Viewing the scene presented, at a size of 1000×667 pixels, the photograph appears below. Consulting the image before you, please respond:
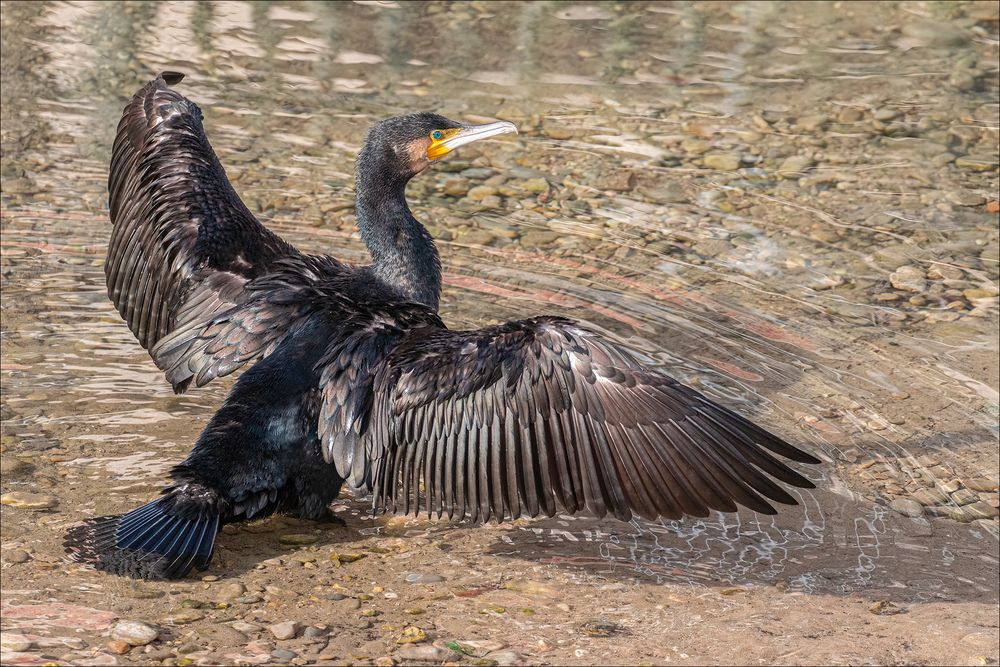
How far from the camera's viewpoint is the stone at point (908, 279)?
302 inches

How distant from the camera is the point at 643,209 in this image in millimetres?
8375

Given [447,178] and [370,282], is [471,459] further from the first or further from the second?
[447,178]

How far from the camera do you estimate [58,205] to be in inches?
313

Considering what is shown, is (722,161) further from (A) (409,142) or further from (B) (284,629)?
(B) (284,629)

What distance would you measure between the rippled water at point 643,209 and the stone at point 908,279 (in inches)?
0.9

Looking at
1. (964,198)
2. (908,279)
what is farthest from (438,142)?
(964,198)

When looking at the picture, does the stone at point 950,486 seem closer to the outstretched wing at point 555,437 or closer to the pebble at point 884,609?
the pebble at point 884,609

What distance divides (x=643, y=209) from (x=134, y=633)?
473cm

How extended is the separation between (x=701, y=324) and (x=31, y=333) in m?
3.50

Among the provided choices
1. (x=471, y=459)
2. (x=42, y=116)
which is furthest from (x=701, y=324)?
(x=42, y=116)

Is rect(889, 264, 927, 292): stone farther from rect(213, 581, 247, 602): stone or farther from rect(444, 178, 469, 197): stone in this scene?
rect(213, 581, 247, 602): stone

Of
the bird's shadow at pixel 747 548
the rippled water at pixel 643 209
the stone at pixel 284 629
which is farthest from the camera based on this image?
the rippled water at pixel 643 209

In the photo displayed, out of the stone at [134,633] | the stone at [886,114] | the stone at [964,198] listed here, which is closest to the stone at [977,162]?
the stone at [964,198]

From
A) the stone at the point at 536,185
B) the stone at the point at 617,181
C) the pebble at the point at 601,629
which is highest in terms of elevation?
the stone at the point at 617,181
